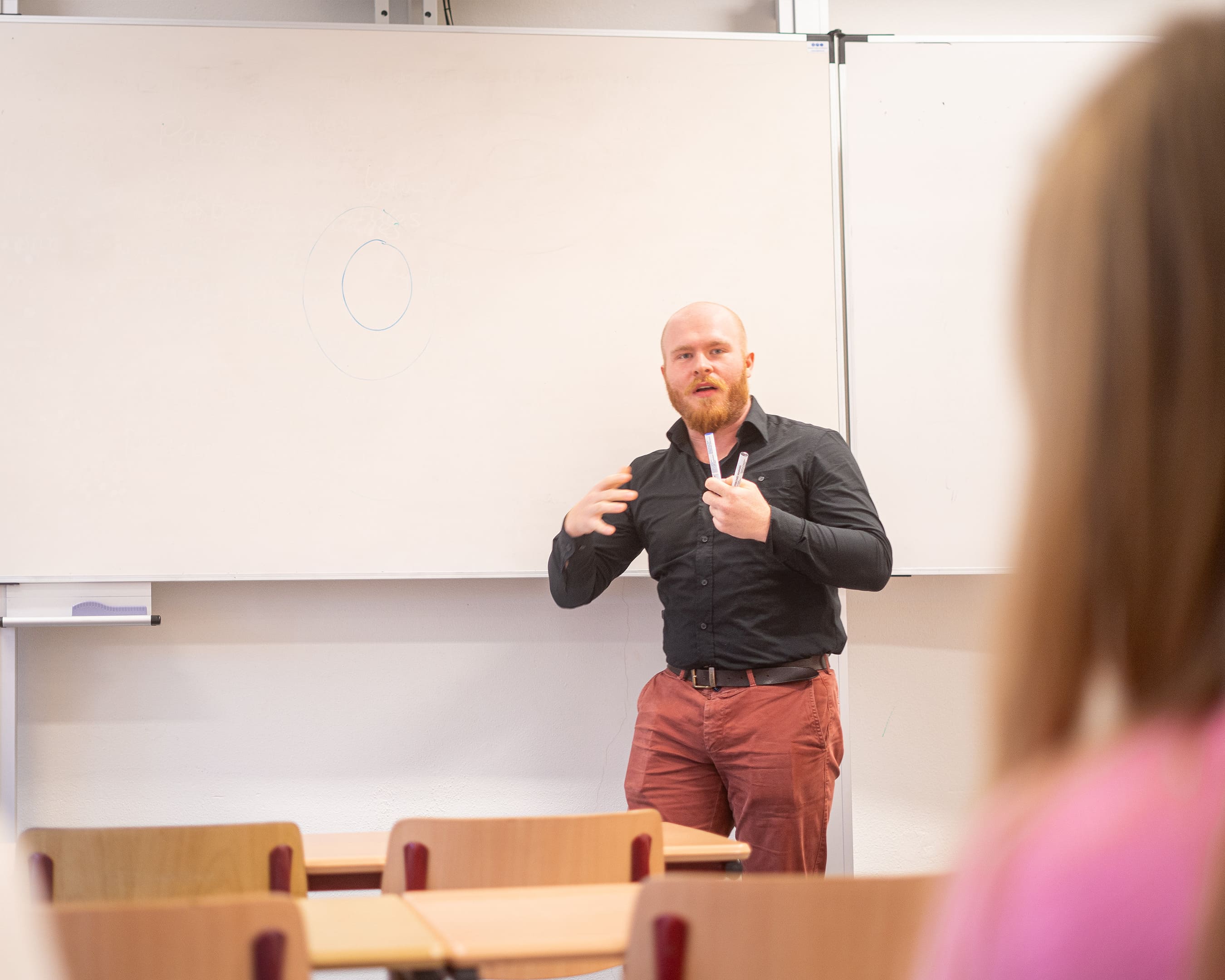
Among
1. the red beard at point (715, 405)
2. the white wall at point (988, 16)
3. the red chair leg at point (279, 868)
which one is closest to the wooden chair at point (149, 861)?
the red chair leg at point (279, 868)

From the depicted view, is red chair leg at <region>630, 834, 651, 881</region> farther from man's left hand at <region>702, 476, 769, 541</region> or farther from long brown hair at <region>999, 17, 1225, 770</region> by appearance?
long brown hair at <region>999, 17, 1225, 770</region>

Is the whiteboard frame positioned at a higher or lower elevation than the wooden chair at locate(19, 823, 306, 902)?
higher

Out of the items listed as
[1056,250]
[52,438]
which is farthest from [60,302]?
[1056,250]

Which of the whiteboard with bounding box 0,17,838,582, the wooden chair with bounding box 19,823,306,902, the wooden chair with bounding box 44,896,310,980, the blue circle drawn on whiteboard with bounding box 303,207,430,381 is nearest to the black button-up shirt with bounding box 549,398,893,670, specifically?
the whiteboard with bounding box 0,17,838,582

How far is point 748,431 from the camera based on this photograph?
9.09ft

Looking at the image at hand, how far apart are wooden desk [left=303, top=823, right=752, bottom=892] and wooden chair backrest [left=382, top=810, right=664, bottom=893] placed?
0.13 m

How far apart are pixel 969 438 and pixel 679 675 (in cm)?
108

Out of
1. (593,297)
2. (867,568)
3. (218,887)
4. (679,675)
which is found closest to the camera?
(218,887)

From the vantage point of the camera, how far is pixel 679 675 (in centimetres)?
273

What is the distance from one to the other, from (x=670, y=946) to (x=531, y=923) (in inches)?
9.2

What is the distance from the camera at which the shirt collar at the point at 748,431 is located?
9.05 feet

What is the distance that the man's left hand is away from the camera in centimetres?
245

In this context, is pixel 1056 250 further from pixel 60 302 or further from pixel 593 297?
pixel 60 302

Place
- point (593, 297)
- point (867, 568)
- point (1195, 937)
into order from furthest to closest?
point (593, 297), point (867, 568), point (1195, 937)
